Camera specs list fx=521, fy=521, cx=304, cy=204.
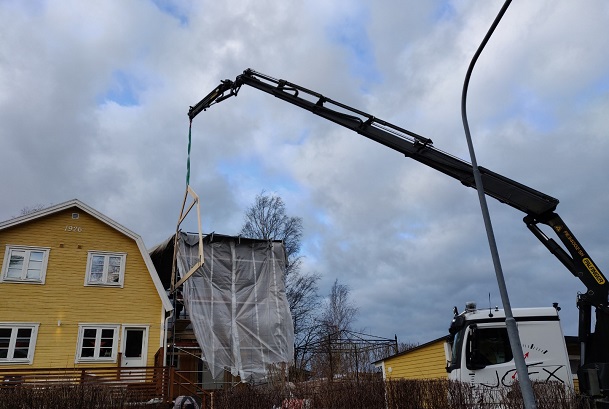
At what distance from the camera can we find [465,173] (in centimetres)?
1248

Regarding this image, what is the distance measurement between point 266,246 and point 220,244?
2289mm

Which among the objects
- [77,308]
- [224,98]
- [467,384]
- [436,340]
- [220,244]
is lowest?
[467,384]

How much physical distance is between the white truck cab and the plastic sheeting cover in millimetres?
12566

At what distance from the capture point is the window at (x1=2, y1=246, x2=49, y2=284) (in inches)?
811

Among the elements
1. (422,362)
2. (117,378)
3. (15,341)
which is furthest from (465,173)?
(15,341)

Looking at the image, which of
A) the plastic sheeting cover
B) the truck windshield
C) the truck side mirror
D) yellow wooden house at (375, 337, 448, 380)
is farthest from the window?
the truck side mirror

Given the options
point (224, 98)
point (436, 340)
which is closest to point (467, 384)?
point (436, 340)

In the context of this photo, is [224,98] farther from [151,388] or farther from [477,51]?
[151,388]

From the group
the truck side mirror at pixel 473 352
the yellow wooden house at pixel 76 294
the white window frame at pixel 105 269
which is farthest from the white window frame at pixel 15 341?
the truck side mirror at pixel 473 352

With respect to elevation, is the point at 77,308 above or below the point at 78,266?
below

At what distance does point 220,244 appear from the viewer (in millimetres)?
24531

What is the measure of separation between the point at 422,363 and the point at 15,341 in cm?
1566

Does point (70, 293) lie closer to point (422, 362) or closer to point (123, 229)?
point (123, 229)

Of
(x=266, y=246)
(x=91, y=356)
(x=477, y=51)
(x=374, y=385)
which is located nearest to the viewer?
(x=477, y=51)
